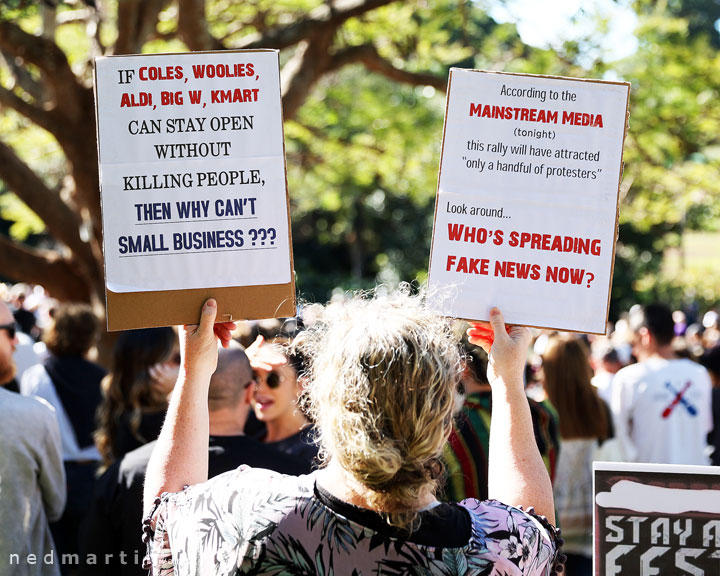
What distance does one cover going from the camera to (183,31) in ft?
20.9

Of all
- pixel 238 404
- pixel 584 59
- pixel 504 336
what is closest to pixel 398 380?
pixel 504 336

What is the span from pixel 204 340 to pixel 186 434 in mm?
287

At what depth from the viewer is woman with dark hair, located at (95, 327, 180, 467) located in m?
3.58

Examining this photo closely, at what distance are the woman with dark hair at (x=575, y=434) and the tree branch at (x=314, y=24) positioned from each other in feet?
13.4

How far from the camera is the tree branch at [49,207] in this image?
6.69 meters

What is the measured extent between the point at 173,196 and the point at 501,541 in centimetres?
128

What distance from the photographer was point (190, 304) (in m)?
2.27

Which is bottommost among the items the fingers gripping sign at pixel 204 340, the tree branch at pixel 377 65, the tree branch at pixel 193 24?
the fingers gripping sign at pixel 204 340

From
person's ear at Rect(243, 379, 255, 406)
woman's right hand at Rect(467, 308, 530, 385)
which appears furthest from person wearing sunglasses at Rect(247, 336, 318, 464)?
woman's right hand at Rect(467, 308, 530, 385)

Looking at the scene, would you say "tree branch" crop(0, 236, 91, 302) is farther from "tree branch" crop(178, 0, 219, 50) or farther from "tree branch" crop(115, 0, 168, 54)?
"tree branch" crop(178, 0, 219, 50)

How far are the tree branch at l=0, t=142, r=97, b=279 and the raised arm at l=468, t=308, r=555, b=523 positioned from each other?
5599 mm

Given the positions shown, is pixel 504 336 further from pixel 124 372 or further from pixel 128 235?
pixel 124 372

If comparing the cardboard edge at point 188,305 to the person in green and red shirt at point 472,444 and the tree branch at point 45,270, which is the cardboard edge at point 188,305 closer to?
the person in green and red shirt at point 472,444

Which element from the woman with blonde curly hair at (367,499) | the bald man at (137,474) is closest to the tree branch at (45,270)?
the bald man at (137,474)
